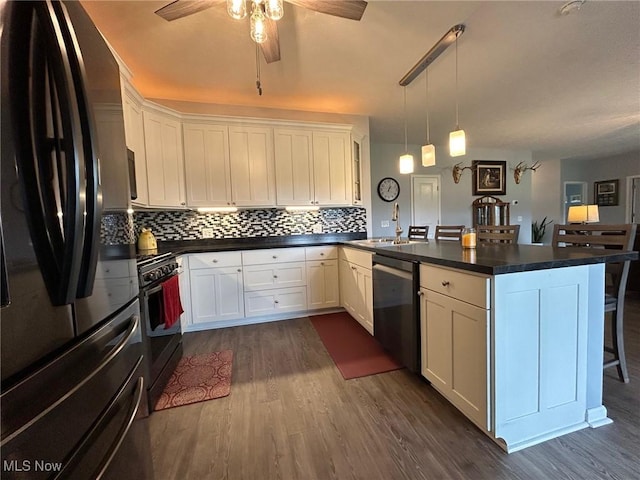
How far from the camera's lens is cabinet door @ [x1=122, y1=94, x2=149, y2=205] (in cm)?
245

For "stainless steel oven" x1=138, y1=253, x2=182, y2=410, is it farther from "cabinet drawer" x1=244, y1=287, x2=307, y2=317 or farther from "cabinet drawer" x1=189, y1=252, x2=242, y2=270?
"cabinet drawer" x1=244, y1=287, x2=307, y2=317

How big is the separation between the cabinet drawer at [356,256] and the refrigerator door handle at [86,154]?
208cm

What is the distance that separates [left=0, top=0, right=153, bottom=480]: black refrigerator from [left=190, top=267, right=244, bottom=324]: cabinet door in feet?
7.47

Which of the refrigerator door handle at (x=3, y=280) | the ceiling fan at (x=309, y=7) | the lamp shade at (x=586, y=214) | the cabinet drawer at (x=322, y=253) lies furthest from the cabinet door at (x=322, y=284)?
the lamp shade at (x=586, y=214)

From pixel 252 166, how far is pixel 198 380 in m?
2.37

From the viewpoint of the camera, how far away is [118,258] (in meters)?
0.93

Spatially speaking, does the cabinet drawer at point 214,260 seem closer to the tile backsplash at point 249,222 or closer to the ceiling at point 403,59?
the tile backsplash at point 249,222

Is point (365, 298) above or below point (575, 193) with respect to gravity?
below

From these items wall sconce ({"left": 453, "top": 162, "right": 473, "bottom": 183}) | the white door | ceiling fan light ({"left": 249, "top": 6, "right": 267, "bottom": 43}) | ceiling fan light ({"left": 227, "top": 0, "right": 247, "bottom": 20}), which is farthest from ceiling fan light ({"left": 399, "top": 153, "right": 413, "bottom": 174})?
wall sconce ({"left": 453, "top": 162, "right": 473, "bottom": 183})

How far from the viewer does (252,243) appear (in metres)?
3.56

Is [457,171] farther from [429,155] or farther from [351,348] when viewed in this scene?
[351,348]

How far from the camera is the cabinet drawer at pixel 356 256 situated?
8.44ft

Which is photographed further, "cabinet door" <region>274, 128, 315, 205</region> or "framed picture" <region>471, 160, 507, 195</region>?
"framed picture" <region>471, 160, 507, 195</region>

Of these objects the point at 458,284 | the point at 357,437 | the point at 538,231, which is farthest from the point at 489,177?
the point at 357,437
